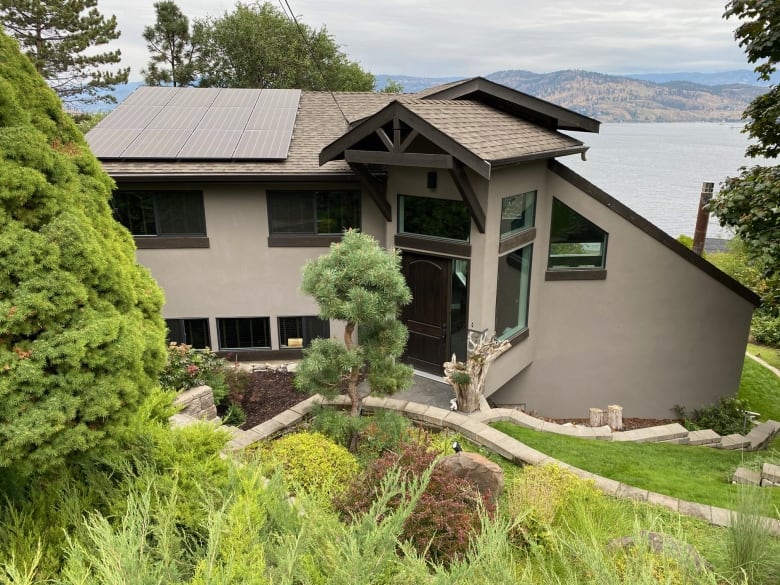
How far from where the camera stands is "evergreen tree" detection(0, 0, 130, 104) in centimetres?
2628

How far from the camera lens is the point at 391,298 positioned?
7.21m

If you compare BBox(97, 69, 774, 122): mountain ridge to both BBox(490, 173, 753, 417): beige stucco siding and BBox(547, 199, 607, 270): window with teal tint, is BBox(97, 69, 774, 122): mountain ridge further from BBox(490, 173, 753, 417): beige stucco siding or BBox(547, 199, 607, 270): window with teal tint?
BBox(490, 173, 753, 417): beige stucco siding

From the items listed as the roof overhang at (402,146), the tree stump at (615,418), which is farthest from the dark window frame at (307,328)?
the tree stump at (615,418)

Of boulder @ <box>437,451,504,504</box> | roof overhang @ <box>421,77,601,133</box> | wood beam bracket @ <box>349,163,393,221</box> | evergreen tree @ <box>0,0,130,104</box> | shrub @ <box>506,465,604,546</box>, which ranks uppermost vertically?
evergreen tree @ <box>0,0,130,104</box>

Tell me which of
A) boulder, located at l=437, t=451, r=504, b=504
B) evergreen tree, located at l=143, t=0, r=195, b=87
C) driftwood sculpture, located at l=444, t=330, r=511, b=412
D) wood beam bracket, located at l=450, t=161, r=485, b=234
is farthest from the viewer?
Answer: evergreen tree, located at l=143, t=0, r=195, b=87

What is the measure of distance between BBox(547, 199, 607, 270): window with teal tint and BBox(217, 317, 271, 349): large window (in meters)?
6.88

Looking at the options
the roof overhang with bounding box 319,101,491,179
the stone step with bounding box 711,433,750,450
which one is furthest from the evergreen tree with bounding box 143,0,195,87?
the stone step with bounding box 711,433,750,450

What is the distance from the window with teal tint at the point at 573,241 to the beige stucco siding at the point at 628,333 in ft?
0.56

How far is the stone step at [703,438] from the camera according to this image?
1027cm

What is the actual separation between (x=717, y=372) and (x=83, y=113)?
1446 inches

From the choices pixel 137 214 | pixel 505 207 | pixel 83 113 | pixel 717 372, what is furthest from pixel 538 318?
pixel 83 113

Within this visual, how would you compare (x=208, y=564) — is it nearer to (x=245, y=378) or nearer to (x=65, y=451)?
(x=65, y=451)

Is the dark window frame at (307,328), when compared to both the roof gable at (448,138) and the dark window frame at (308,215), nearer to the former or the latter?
the dark window frame at (308,215)

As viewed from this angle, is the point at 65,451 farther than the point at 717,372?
No
